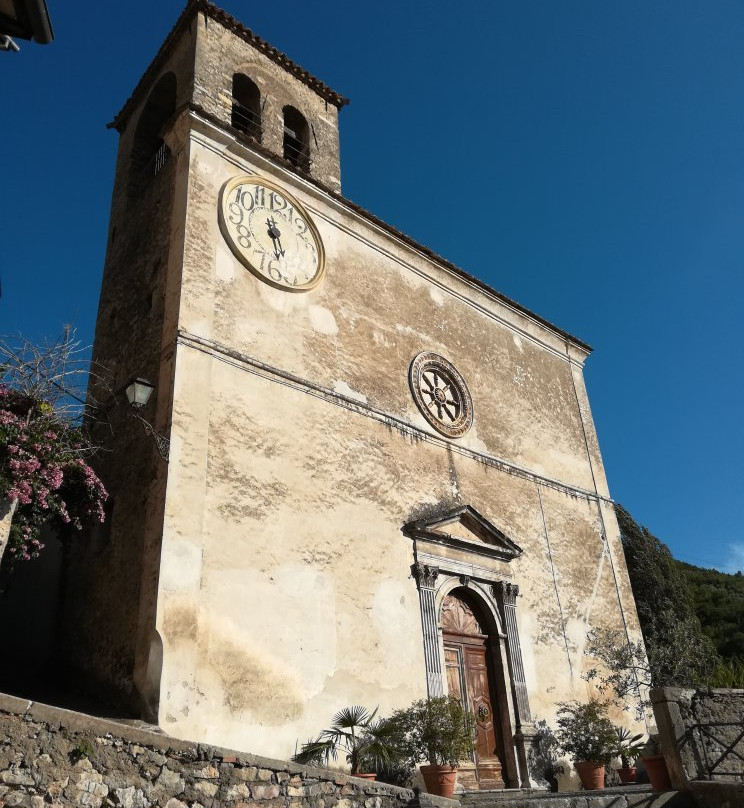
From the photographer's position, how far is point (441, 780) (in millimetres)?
8328

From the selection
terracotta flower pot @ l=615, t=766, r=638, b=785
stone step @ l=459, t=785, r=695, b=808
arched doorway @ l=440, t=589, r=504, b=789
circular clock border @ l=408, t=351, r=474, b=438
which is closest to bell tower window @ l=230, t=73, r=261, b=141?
circular clock border @ l=408, t=351, r=474, b=438

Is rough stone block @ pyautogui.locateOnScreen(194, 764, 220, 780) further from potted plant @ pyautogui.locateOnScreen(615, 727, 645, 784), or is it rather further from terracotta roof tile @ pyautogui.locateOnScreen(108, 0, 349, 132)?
terracotta roof tile @ pyautogui.locateOnScreen(108, 0, 349, 132)

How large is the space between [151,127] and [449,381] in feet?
23.4

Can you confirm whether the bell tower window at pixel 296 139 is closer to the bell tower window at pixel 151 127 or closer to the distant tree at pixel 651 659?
the bell tower window at pixel 151 127

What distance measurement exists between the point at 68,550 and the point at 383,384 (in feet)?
16.8

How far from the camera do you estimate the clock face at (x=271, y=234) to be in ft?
34.9

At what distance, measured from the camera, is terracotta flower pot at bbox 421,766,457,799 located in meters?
8.32

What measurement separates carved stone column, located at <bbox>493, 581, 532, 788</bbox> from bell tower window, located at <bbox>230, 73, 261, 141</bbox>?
8572 millimetres

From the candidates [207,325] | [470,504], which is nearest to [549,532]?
[470,504]

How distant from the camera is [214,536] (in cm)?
833

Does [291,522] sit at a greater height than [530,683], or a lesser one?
greater

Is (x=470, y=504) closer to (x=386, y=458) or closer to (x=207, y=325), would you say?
(x=386, y=458)

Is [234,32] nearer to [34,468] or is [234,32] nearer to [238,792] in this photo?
[34,468]

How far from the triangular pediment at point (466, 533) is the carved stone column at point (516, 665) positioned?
55 centimetres
